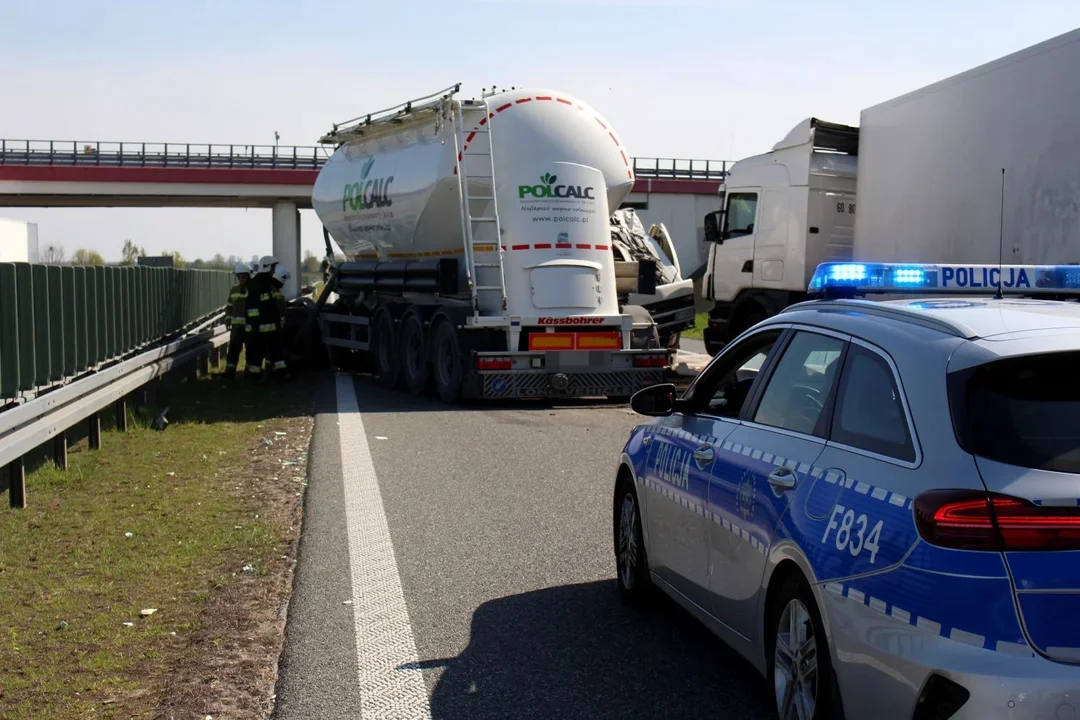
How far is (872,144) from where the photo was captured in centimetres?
1580

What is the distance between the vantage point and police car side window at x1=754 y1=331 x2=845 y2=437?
449cm

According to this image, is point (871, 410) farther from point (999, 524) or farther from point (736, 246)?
point (736, 246)

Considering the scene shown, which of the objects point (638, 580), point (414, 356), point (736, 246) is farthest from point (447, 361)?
point (638, 580)

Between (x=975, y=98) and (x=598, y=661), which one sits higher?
(x=975, y=98)

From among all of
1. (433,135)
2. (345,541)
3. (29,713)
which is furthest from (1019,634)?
(433,135)

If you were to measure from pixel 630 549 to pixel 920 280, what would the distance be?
2.09 metres

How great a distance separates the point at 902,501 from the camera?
3621 mm

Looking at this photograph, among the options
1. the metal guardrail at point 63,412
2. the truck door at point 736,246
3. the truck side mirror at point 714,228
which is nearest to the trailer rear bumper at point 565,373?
the truck door at point 736,246

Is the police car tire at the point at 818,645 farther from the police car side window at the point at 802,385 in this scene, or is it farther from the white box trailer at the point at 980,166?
the white box trailer at the point at 980,166

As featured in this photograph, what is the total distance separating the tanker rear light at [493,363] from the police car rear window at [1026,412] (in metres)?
12.1

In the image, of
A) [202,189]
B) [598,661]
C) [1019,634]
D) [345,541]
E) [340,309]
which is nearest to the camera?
[1019,634]

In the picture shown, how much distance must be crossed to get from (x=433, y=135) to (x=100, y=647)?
12.2 m

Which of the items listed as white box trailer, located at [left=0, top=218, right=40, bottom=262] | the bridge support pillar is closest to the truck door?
white box trailer, located at [left=0, top=218, right=40, bottom=262]

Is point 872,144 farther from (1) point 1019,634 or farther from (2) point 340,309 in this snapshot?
(1) point 1019,634
